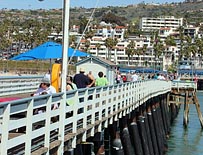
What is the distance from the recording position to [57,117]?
1165 cm

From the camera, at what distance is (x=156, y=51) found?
177 meters

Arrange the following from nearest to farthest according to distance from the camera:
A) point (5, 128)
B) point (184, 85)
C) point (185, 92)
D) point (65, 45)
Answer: point (5, 128) < point (65, 45) < point (185, 92) < point (184, 85)

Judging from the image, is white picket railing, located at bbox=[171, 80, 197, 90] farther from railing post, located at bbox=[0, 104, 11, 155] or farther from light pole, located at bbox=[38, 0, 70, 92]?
railing post, located at bbox=[0, 104, 11, 155]

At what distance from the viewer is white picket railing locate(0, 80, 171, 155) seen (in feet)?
26.8

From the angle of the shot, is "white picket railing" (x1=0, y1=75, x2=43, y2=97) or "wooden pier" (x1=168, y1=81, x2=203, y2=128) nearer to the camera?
"white picket railing" (x1=0, y1=75, x2=43, y2=97)

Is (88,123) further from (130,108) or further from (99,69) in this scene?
(99,69)

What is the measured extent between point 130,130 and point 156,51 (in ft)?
505

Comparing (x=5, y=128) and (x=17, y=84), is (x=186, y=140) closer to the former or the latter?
(x=17, y=84)

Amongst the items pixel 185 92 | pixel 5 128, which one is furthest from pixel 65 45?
pixel 185 92

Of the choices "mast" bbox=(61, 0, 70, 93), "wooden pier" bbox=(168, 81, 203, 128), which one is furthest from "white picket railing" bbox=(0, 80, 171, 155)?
"wooden pier" bbox=(168, 81, 203, 128)

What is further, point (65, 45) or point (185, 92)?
point (185, 92)

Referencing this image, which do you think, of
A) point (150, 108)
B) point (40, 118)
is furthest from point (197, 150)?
point (40, 118)

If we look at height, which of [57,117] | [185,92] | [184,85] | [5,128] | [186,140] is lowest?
[186,140]

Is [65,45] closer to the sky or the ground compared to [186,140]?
closer to the sky
